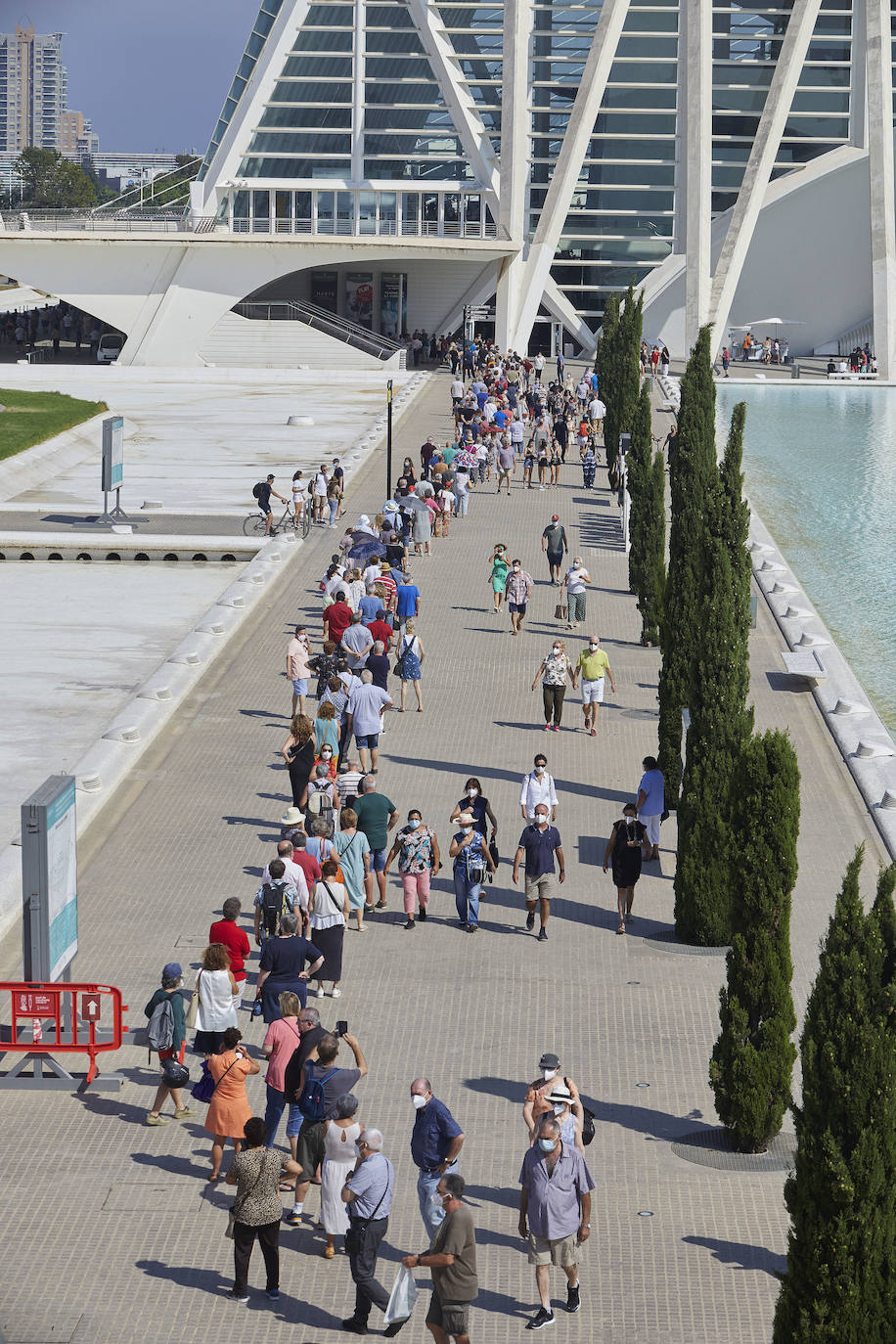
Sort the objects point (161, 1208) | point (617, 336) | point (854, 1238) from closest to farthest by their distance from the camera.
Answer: point (854, 1238) → point (161, 1208) → point (617, 336)

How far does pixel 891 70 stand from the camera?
65625 millimetres

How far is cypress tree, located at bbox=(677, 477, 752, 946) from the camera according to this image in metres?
13.9

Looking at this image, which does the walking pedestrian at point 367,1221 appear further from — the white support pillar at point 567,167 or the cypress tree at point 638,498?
the white support pillar at point 567,167

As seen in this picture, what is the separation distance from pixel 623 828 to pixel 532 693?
6843 millimetres

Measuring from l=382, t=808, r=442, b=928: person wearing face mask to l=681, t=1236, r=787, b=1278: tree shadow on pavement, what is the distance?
4.77 metres

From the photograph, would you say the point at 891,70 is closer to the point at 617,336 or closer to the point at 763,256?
the point at 763,256

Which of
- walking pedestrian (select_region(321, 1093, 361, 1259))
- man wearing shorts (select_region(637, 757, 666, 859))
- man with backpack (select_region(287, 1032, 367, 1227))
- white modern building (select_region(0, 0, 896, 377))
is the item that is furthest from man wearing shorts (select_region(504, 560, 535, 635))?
white modern building (select_region(0, 0, 896, 377))

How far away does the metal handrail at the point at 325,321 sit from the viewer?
6156 cm

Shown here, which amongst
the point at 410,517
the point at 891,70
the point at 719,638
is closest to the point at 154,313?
the point at 891,70

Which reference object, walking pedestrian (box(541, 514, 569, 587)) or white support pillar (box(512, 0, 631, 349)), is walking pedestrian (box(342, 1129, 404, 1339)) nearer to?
walking pedestrian (box(541, 514, 569, 587))

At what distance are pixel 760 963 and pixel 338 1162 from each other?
289cm

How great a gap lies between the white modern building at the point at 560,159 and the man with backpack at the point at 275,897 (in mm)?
49946

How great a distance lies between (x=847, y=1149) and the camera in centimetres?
806

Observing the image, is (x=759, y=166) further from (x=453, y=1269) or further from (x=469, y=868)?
(x=453, y=1269)
